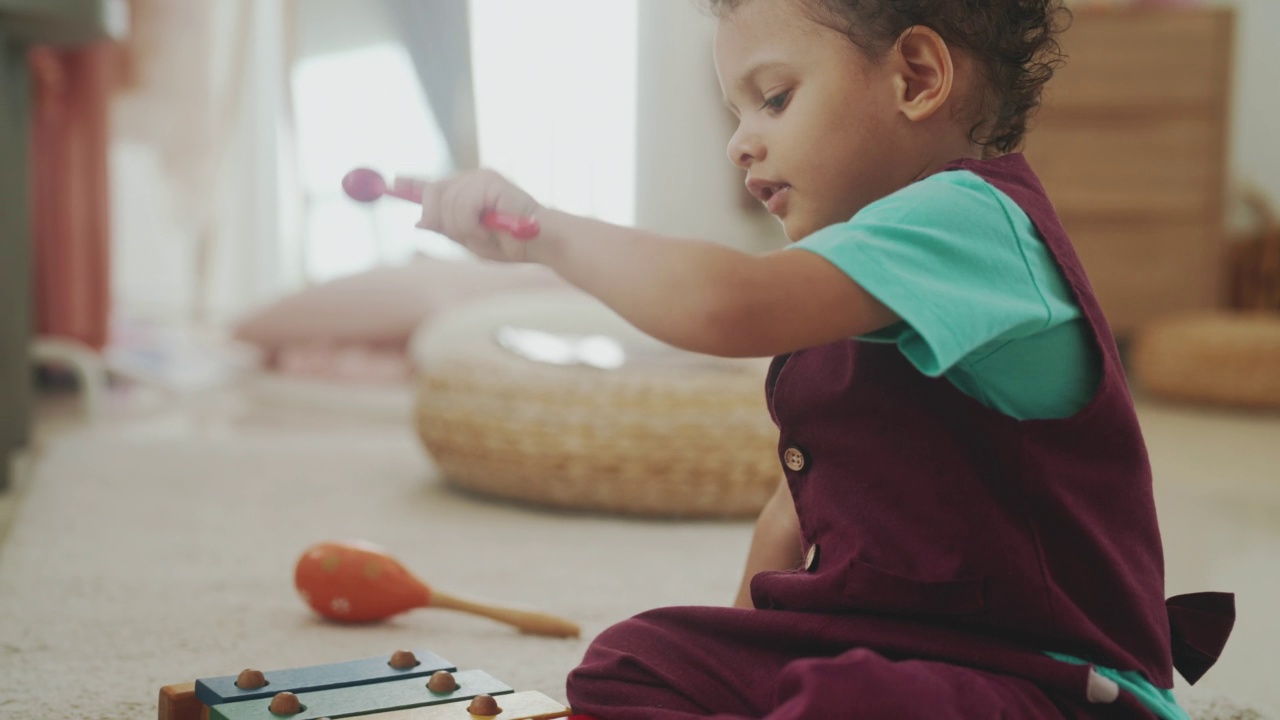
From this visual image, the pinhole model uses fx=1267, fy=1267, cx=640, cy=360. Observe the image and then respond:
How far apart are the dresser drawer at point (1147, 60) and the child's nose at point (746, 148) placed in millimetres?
2736

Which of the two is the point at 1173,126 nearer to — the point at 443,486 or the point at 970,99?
the point at 443,486

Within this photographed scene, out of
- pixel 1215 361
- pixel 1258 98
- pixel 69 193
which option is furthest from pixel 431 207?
pixel 1258 98

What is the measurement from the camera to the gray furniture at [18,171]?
1.62 metres

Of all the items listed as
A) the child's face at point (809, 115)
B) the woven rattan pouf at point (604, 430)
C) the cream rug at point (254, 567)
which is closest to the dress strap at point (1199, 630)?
the child's face at point (809, 115)

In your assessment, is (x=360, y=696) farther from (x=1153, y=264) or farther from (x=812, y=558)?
(x=1153, y=264)

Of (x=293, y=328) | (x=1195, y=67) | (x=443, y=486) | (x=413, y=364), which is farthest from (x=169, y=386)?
(x=1195, y=67)

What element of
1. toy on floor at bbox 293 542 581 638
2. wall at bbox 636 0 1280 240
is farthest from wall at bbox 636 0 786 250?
toy on floor at bbox 293 542 581 638

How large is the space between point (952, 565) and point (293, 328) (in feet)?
7.90

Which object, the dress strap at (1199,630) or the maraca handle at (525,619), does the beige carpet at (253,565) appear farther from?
the dress strap at (1199,630)

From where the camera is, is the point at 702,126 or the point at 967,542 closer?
the point at 967,542

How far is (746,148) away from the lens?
26.5 inches

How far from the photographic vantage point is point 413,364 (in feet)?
8.61

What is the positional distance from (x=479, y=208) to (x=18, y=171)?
132 centimetres

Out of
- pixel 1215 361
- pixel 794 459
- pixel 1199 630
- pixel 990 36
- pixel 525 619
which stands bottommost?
pixel 1215 361
